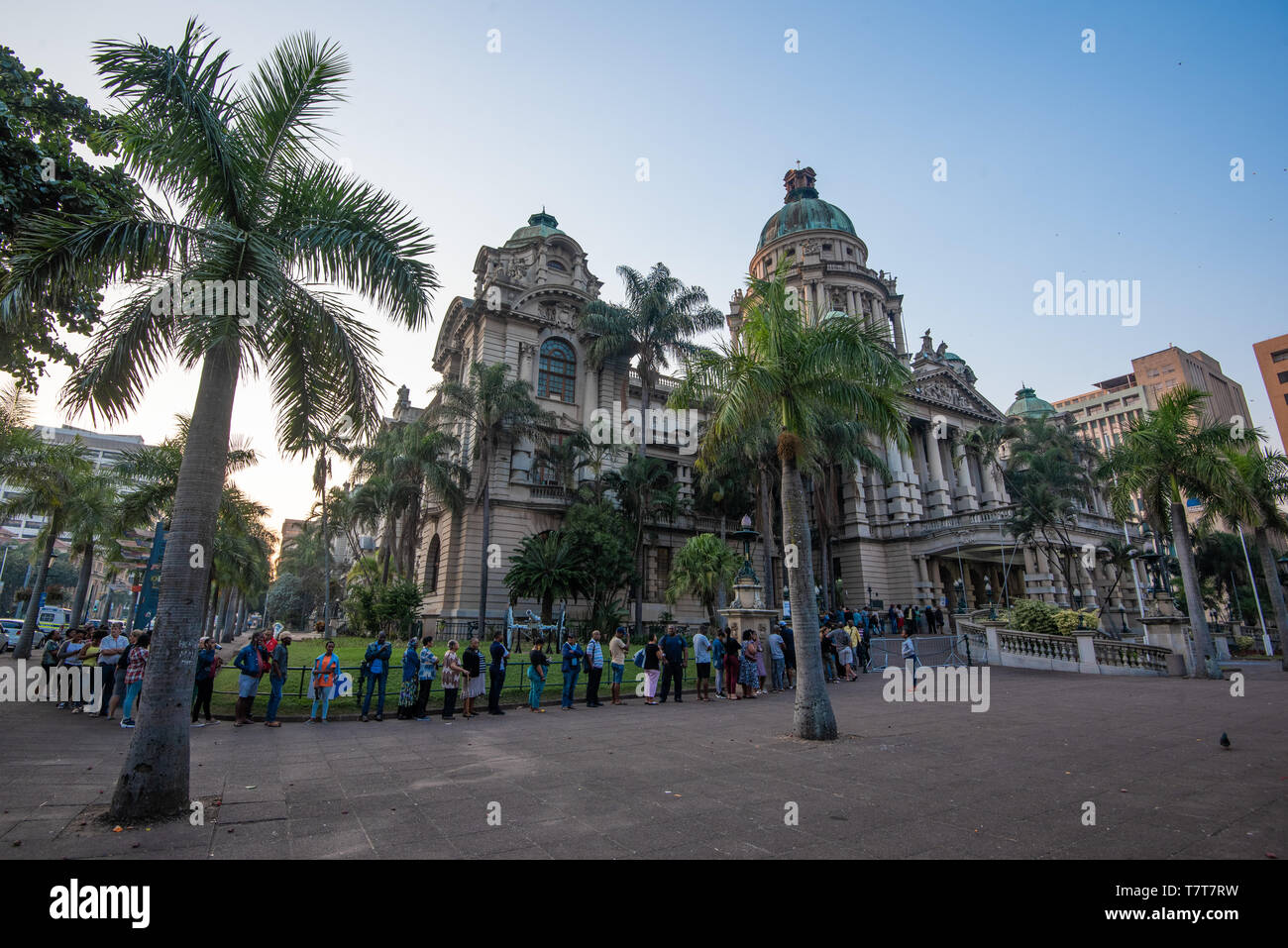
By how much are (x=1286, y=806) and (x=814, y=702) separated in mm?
5395

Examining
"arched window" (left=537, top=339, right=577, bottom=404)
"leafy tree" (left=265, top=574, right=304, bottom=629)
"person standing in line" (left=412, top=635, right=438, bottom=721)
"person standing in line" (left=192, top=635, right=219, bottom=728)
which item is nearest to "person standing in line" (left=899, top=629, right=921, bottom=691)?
"person standing in line" (left=412, top=635, right=438, bottom=721)

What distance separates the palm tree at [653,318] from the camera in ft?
106

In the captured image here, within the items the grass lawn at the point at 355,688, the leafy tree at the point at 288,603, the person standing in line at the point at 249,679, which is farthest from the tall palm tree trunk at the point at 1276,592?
the leafy tree at the point at 288,603

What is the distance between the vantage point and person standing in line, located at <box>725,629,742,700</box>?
1641 cm

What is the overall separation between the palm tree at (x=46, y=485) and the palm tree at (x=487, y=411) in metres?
12.8

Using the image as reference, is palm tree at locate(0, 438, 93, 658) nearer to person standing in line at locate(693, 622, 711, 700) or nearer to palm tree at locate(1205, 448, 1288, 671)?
person standing in line at locate(693, 622, 711, 700)

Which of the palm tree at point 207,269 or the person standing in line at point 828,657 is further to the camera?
the person standing in line at point 828,657

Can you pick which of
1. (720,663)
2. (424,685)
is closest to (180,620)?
(424,685)

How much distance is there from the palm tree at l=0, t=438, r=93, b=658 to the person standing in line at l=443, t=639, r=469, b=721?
1722 centimetres

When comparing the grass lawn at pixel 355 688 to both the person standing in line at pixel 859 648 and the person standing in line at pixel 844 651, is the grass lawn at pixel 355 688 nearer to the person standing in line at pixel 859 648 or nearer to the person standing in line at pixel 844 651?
the person standing in line at pixel 844 651

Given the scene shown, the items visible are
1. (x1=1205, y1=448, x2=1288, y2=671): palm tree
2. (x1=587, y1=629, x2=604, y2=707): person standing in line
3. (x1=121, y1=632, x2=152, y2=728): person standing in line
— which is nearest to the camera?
(x1=121, y1=632, x2=152, y2=728): person standing in line
